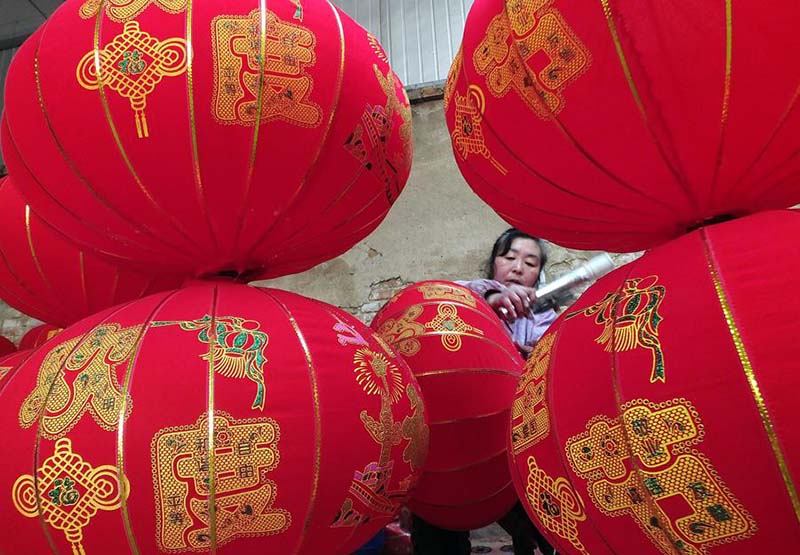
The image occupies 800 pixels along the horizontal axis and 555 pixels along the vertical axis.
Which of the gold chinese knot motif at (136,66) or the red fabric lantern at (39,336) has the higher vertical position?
the gold chinese knot motif at (136,66)

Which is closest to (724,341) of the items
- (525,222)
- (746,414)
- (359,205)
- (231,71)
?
(746,414)

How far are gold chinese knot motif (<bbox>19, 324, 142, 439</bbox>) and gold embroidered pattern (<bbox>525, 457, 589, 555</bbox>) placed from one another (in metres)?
0.54

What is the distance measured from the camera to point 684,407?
62 centimetres

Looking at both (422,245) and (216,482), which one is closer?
(216,482)

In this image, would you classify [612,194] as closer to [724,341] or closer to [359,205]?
[724,341]

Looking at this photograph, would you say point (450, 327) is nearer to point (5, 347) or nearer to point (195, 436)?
point (195, 436)

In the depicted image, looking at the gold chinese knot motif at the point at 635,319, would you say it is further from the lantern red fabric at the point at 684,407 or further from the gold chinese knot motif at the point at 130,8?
the gold chinese knot motif at the point at 130,8

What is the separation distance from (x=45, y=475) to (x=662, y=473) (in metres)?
0.76

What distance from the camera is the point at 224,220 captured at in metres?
0.98

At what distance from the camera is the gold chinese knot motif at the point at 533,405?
780 mm

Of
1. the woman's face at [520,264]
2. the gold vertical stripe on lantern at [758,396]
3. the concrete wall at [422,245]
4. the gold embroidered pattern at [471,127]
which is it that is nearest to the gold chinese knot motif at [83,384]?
the gold embroidered pattern at [471,127]

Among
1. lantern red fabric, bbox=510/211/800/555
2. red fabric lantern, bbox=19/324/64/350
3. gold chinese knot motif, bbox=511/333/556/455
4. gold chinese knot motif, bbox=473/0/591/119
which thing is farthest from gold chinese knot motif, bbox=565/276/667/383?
red fabric lantern, bbox=19/324/64/350

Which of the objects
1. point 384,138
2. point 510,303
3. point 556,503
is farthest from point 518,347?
point 556,503

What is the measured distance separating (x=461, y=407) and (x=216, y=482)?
626mm
